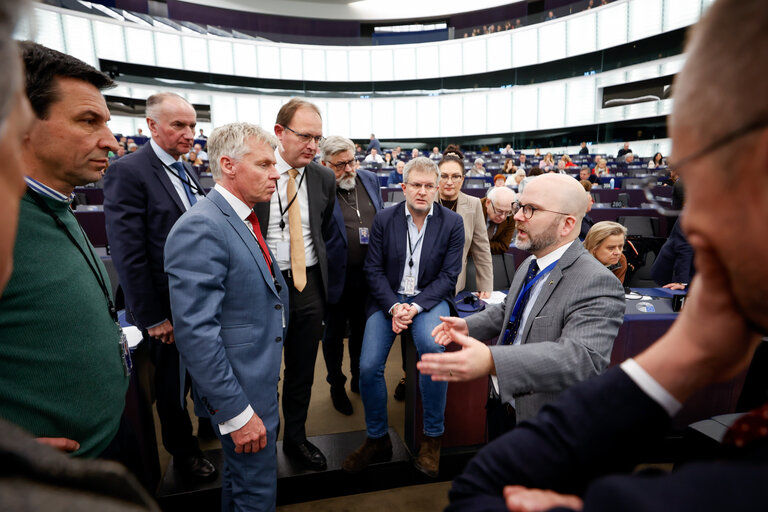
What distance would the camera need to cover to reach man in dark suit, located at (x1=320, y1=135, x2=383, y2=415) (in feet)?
8.64

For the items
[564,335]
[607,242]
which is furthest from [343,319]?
[607,242]

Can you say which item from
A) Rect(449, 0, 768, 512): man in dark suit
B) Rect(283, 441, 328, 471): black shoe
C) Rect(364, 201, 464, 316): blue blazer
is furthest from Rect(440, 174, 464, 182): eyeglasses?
Rect(449, 0, 768, 512): man in dark suit

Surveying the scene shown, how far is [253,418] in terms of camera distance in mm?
1478

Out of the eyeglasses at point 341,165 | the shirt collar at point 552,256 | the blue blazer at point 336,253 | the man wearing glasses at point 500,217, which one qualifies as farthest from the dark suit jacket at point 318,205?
the man wearing glasses at point 500,217

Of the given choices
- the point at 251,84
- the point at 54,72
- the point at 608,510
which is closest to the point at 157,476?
the point at 54,72

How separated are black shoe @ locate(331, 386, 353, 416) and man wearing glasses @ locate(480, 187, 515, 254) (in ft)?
6.16

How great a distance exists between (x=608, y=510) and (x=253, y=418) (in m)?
1.35

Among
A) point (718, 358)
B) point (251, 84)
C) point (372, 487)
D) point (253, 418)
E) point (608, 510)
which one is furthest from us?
point (251, 84)

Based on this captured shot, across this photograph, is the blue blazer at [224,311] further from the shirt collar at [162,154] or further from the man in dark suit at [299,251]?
the shirt collar at [162,154]

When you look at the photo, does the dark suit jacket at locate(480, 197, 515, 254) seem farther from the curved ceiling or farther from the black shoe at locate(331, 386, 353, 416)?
the curved ceiling

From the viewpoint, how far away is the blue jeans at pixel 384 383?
7.02ft

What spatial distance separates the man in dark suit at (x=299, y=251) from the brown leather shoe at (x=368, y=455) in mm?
154

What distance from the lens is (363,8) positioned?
2531 centimetres

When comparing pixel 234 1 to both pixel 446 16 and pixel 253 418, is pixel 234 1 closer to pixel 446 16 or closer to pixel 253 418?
pixel 446 16
